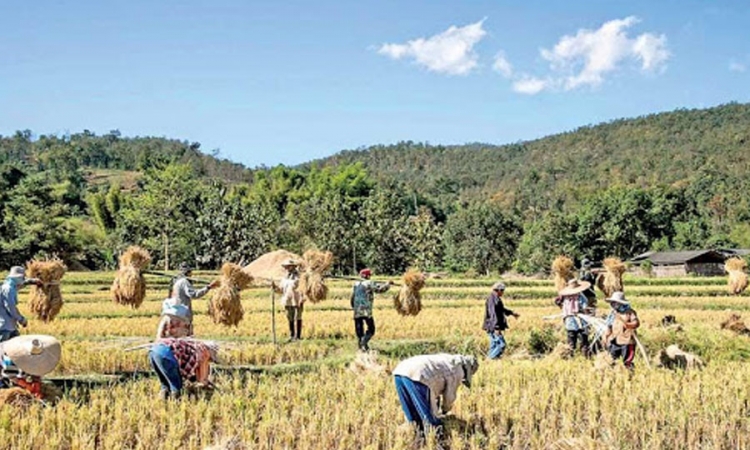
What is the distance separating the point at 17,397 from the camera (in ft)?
24.8

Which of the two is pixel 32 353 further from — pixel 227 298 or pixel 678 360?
pixel 678 360

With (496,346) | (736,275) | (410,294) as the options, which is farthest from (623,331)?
(736,275)

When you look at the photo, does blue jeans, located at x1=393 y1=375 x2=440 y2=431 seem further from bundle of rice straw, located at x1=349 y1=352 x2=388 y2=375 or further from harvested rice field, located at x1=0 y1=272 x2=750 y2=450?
bundle of rice straw, located at x1=349 y1=352 x2=388 y2=375

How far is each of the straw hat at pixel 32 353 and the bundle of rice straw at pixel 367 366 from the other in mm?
4103

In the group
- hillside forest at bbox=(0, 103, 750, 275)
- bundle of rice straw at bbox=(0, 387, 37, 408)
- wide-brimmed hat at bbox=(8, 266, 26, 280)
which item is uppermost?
hillside forest at bbox=(0, 103, 750, 275)

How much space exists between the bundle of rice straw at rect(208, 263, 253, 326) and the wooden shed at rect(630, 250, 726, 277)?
43154 mm

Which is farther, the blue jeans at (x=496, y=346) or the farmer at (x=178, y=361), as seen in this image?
the blue jeans at (x=496, y=346)

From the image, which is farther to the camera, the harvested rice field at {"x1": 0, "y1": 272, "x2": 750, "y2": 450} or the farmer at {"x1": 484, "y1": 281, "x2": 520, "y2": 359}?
the farmer at {"x1": 484, "y1": 281, "x2": 520, "y2": 359}

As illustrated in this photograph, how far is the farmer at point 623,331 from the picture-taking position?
1018 centimetres

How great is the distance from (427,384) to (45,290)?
797 cm

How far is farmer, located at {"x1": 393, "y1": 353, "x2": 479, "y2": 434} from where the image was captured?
6.68 m

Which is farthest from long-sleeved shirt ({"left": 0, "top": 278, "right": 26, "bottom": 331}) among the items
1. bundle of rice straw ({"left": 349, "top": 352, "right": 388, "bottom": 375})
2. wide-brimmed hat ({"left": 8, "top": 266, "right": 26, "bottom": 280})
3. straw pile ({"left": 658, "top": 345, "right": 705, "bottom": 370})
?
straw pile ({"left": 658, "top": 345, "right": 705, "bottom": 370})

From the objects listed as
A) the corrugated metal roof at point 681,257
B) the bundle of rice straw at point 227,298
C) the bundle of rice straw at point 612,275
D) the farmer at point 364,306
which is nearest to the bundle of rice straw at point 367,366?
the farmer at point 364,306

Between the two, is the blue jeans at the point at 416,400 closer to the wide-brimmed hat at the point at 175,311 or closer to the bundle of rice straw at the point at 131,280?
the wide-brimmed hat at the point at 175,311
